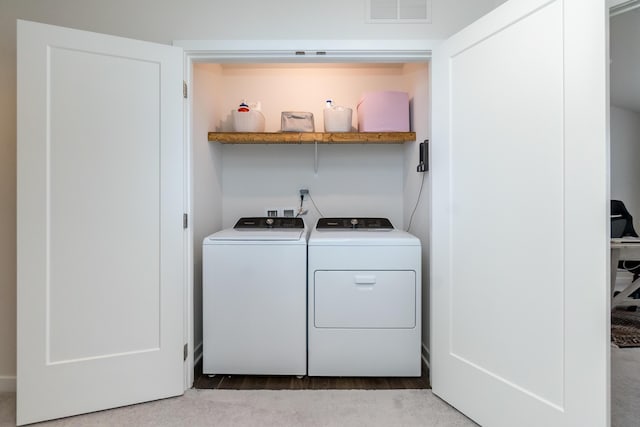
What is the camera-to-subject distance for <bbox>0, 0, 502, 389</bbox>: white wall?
5.62 feet

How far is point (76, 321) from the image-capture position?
1.52 m

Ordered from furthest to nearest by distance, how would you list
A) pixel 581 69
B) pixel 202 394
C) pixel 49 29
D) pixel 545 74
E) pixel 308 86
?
1. pixel 308 86
2. pixel 202 394
3. pixel 49 29
4. pixel 545 74
5. pixel 581 69

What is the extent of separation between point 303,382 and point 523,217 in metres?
1.46

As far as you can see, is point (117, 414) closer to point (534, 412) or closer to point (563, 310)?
point (534, 412)

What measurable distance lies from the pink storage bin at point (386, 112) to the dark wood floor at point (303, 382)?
1637 mm

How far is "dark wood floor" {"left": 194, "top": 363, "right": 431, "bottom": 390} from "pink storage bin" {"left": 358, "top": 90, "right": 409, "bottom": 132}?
1.64 m

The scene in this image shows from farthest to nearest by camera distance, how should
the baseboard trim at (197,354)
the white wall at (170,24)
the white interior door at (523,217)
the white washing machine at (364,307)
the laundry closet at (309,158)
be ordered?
the laundry closet at (309,158)
the baseboard trim at (197,354)
the white washing machine at (364,307)
the white wall at (170,24)
the white interior door at (523,217)

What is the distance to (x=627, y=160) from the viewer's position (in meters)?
1.77

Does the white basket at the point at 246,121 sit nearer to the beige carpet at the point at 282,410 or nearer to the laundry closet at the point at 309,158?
the laundry closet at the point at 309,158

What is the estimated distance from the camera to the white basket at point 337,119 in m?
2.26

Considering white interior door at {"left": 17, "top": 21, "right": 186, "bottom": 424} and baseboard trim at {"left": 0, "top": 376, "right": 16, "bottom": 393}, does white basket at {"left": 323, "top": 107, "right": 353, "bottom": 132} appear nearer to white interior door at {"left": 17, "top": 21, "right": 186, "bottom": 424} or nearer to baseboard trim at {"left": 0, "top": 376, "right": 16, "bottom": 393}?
white interior door at {"left": 17, "top": 21, "right": 186, "bottom": 424}

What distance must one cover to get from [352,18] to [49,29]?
58.7 inches

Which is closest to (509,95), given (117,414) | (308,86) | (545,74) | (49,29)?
(545,74)

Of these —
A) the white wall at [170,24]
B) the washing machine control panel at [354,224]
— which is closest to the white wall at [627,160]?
the white wall at [170,24]
